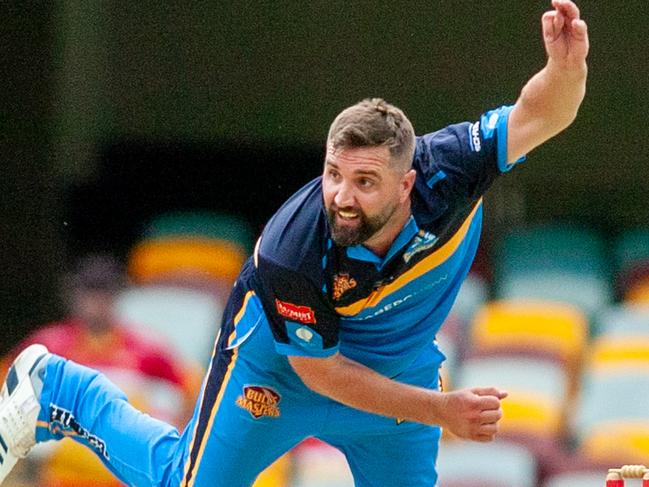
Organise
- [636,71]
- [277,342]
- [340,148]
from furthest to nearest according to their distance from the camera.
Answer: [636,71], [277,342], [340,148]

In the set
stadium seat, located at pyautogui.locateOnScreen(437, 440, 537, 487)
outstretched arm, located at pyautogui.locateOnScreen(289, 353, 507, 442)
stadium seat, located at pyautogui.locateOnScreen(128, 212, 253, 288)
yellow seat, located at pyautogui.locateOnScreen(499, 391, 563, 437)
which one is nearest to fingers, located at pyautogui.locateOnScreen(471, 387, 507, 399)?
outstretched arm, located at pyautogui.locateOnScreen(289, 353, 507, 442)

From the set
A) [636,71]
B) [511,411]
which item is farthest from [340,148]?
[636,71]

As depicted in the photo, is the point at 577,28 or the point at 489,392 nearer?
the point at 577,28

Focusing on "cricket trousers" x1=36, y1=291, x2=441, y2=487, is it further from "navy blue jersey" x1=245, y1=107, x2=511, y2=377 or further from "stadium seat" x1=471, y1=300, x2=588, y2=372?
"stadium seat" x1=471, y1=300, x2=588, y2=372

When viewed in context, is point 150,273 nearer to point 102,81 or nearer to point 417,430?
point 102,81

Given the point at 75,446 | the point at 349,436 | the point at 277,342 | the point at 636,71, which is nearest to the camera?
the point at 277,342

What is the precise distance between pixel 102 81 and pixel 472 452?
3830 mm

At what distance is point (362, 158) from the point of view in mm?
4254

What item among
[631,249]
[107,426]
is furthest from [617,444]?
[107,426]

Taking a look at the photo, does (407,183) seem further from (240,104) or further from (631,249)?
(240,104)

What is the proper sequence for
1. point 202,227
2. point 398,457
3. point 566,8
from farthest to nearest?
point 202,227
point 398,457
point 566,8

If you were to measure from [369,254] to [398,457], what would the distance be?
30.4 inches

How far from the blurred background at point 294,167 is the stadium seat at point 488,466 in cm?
2

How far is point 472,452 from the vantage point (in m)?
7.04
